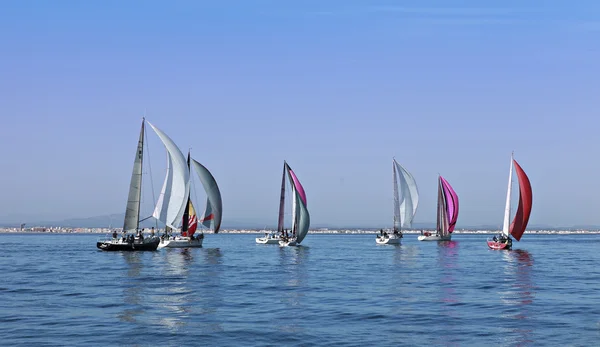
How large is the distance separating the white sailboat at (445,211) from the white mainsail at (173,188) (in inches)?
2036

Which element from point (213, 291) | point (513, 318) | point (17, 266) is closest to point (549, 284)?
point (513, 318)

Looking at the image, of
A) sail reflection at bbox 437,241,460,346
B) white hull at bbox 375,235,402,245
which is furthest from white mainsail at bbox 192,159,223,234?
sail reflection at bbox 437,241,460,346

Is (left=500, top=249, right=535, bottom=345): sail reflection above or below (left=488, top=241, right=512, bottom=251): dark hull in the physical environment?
below

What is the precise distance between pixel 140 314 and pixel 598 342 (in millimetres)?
17030

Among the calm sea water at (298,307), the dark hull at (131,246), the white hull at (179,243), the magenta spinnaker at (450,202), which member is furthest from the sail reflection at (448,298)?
the magenta spinnaker at (450,202)

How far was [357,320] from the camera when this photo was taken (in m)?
29.5

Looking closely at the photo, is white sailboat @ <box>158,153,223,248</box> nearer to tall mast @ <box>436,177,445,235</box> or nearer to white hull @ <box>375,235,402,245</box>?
white hull @ <box>375,235,402,245</box>

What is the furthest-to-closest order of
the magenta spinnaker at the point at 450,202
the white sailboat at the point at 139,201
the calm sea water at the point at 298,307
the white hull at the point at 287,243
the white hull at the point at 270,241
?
the magenta spinnaker at the point at 450,202 → the white hull at the point at 270,241 → the white hull at the point at 287,243 → the white sailboat at the point at 139,201 → the calm sea water at the point at 298,307

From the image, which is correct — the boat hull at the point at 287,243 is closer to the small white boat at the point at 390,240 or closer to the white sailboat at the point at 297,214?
the white sailboat at the point at 297,214

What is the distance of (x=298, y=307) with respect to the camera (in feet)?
110

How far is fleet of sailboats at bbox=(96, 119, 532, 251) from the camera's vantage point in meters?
80.1

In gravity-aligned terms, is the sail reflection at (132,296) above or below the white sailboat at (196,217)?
below

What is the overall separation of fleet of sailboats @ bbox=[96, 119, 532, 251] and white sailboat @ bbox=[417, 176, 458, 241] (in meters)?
6.46

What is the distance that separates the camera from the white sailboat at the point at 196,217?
91.0 metres
